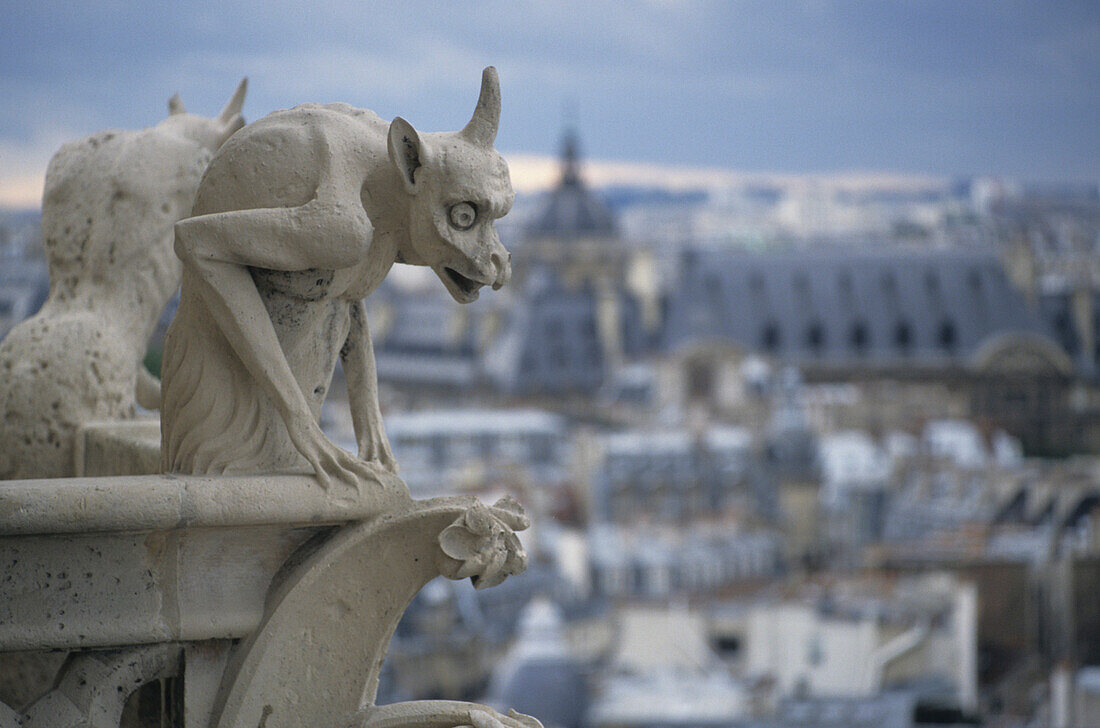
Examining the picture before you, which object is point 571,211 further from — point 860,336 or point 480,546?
point 480,546

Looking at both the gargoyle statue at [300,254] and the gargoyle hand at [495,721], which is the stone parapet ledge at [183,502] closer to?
the gargoyle statue at [300,254]

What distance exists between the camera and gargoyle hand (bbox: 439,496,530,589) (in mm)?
3137

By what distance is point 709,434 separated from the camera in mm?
57438

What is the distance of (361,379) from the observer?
11.7 ft

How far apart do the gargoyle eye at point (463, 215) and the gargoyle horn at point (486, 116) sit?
102 mm

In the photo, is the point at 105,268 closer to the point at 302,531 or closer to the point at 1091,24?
the point at 302,531

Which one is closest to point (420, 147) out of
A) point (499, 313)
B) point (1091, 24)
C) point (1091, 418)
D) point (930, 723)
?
Answer: point (930, 723)

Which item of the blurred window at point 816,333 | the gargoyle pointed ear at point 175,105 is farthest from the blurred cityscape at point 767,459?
the gargoyle pointed ear at point 175,105

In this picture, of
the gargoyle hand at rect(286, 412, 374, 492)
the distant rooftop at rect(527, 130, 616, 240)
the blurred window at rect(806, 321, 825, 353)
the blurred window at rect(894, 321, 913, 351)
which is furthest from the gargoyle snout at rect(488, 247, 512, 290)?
the distant rooftop at rect(527, 130, 616, 240)

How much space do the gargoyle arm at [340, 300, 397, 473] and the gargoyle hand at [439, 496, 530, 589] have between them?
0.30 m

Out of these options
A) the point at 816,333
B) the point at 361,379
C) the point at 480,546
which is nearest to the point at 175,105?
the point at 361,379

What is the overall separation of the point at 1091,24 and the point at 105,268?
90722 mm

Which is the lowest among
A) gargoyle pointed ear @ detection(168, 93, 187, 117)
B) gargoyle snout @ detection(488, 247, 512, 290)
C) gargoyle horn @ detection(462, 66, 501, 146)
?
gargoyle snout @ detection(488, 247, 512, 290)

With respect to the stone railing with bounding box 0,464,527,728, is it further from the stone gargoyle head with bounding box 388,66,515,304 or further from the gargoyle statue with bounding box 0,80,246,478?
the gargoyle statue with bounding box 0,80,246,478
